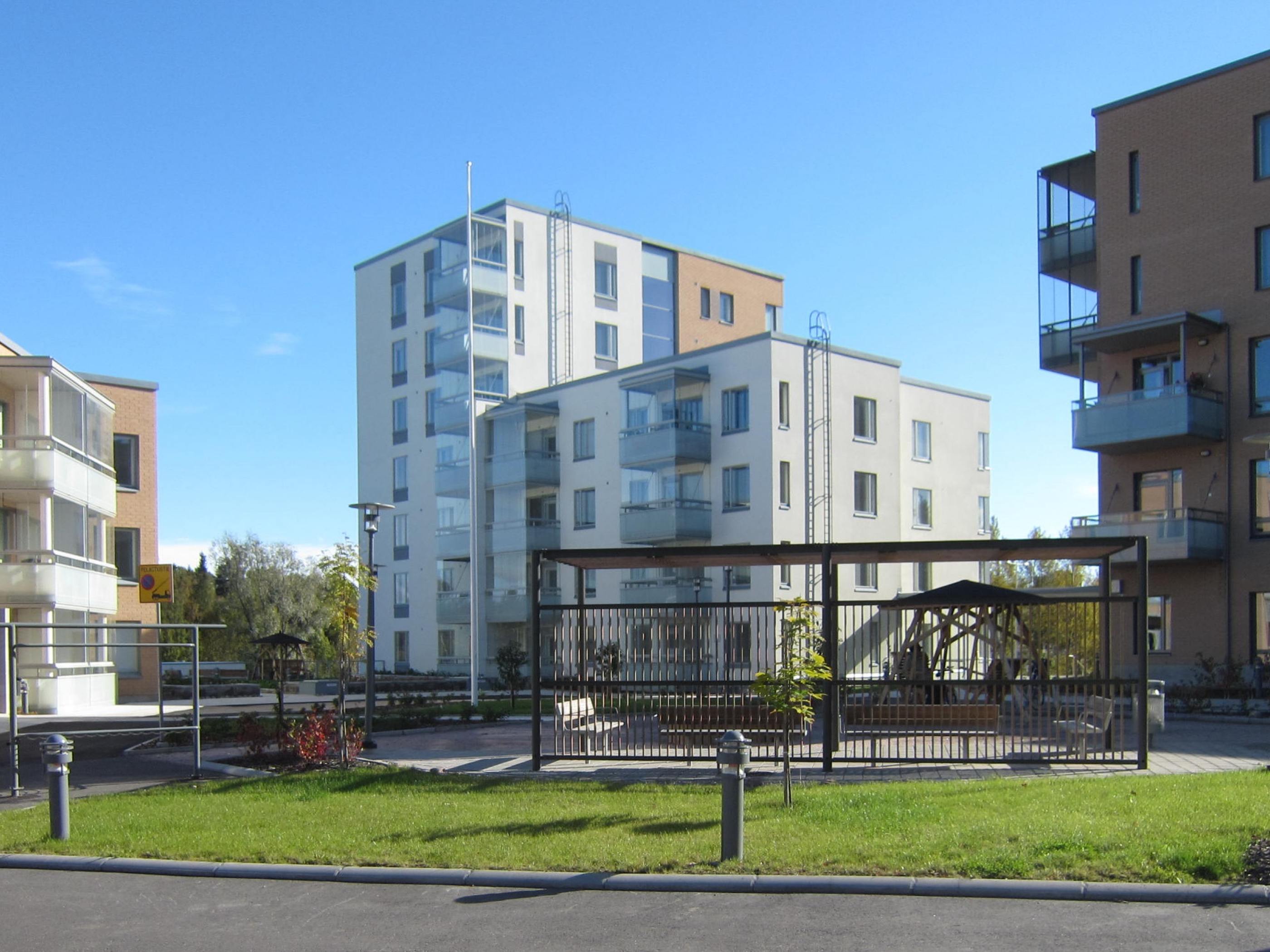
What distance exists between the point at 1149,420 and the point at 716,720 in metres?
22.0

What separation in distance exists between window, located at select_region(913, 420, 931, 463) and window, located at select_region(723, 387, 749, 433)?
9.69 meters

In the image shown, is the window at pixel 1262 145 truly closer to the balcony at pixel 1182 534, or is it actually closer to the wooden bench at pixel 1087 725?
the balcony at pixel 1182 534

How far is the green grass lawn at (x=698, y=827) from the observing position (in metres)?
9.52

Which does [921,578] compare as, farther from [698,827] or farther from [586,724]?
[698,827]

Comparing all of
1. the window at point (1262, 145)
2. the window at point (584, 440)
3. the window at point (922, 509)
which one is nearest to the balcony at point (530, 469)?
the window at point (584, 440)

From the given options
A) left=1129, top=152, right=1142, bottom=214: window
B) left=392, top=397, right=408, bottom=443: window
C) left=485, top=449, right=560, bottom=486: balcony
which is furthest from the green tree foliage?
left=392, top=397, right=408, bottom=443: window

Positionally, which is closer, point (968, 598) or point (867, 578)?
point (968, 598)

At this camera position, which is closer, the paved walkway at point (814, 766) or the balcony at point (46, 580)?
the paved walkway at point (814, 766)

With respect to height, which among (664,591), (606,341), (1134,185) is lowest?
(664,591)

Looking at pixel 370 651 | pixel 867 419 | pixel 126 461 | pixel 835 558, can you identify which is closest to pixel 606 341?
pixel 867 419

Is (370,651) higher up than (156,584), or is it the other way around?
(156,584)

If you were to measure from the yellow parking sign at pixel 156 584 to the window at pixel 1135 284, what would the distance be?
26.8m

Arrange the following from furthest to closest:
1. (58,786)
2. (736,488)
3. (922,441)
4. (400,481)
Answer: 1. (400,481)
2. (922,441)
3. (736,488)
4. (58,786)

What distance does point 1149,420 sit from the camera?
33.4 m
